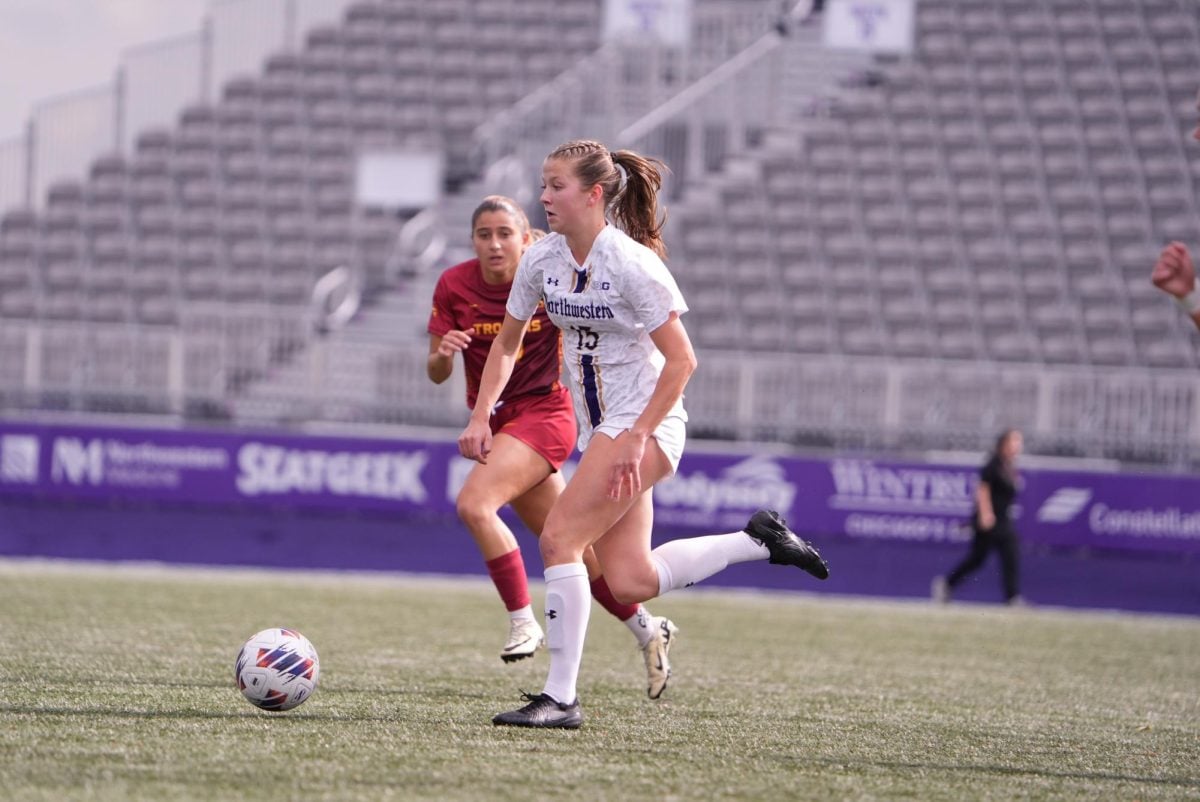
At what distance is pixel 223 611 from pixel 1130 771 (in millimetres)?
6932

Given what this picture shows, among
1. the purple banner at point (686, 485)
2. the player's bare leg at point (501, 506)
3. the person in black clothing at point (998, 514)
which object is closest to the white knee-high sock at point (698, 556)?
the player's bare leg at point (501, 506)

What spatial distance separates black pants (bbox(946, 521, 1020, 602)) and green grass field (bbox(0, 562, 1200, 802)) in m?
2.76

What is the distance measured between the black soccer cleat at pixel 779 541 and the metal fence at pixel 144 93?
19311 millimetres

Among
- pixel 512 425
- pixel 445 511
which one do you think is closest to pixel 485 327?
pixel 512 425

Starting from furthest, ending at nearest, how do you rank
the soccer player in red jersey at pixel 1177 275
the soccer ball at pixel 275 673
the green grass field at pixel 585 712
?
the soccer ball at pixel 275 673 → the soccer player in red jersey at pixel 1177 275 → the green grass field at pixel 585 712

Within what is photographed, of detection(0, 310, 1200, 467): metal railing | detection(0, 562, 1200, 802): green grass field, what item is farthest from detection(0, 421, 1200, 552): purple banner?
detection(0, 562, 1200, 802): green grass field

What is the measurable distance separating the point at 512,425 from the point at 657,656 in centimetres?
127

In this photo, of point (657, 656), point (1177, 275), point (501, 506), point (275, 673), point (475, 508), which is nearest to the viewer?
point (1177, 275)

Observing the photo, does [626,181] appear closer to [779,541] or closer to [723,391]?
[779,541]

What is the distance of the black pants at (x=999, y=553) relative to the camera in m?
15.3

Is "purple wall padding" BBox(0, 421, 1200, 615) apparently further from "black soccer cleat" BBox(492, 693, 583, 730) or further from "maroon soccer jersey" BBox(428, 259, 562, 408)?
"black soccer cleat" BBox(492, 693, 583, 730)

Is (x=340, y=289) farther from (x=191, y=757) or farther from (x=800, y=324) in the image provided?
(x=191, y=757)

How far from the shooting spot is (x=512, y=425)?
741 centimetres

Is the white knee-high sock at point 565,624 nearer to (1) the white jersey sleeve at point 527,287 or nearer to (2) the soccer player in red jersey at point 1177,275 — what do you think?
(1) the white jersey sleeve at point 527,287
